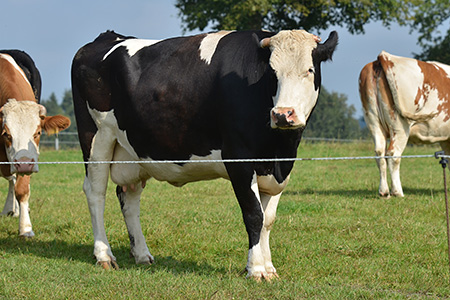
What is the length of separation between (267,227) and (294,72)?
147 centimetres

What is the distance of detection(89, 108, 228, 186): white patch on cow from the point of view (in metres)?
5.74

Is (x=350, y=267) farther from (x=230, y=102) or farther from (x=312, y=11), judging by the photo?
(x=312, y=11)

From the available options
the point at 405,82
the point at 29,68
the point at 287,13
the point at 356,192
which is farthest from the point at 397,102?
the point at 287,13

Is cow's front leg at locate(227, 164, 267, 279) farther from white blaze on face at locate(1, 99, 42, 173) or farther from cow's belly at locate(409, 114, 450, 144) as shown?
cow's belly at locate(409, 114, 450, 144)

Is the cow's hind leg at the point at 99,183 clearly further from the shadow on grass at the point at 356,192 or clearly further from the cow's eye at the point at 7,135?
the shadow on grass at the point at 356,192

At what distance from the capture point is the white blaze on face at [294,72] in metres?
4.85

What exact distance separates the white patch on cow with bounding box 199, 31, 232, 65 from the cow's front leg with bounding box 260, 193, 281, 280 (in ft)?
4.43

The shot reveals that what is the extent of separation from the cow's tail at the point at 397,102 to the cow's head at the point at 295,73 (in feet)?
18.2

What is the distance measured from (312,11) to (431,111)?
2278 centimetres

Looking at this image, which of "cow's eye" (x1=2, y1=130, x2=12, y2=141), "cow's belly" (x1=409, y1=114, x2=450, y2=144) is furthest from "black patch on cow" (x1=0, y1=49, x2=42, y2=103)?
"cow's belly" (x1=409, y1=114, x2=450, y2=144)

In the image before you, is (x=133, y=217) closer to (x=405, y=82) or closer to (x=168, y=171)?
(x=168, y=171)

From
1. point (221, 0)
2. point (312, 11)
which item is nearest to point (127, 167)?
point (221, 0)

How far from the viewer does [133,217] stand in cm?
669

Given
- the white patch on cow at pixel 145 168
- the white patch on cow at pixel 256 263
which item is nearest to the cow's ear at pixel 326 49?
the white patch on cow at pixel 145 168
